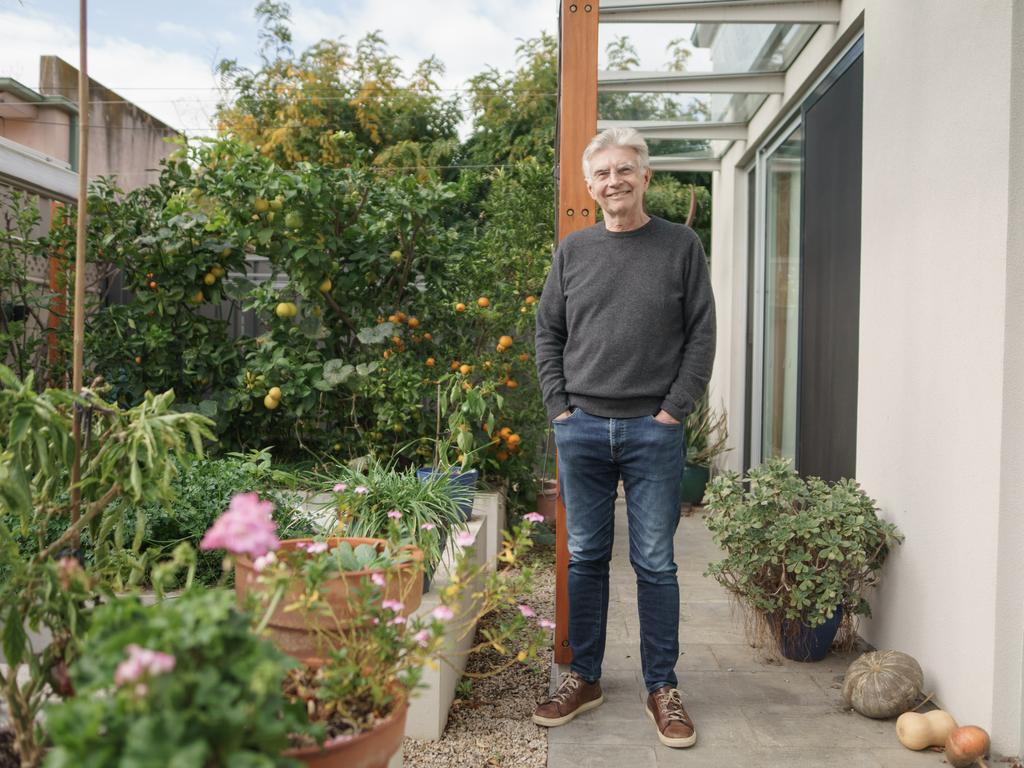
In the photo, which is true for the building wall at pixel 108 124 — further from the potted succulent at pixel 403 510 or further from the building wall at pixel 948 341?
the building wall at pixel 948 341

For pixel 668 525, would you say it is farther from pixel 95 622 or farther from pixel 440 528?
pixel 95 622

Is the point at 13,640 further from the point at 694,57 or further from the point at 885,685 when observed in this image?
the point at 694,57

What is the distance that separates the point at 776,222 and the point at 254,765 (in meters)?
4.97

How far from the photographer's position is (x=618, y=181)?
2371 mm

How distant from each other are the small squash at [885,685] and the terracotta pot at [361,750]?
1687mm

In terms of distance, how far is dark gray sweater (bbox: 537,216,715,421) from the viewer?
7.72ft

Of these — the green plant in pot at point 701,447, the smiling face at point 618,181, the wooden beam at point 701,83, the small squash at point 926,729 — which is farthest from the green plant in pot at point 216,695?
the green plant in pot at point 701,447

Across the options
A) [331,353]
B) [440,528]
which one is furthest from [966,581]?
[331,353]

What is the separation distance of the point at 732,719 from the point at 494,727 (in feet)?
2.25

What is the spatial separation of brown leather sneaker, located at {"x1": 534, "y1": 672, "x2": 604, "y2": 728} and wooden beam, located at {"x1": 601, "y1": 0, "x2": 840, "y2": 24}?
8.81 ft

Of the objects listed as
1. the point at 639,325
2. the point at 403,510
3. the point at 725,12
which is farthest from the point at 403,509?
the point at 725,12

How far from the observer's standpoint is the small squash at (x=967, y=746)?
6.87 ft

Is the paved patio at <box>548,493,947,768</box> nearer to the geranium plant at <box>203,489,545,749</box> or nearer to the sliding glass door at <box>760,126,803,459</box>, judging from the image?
the geranium plant at <box>203,489,545,749</box>

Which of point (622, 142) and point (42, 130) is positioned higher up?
point (42, 130)
